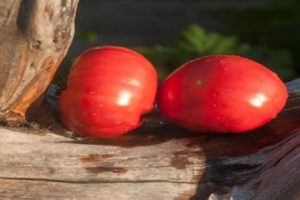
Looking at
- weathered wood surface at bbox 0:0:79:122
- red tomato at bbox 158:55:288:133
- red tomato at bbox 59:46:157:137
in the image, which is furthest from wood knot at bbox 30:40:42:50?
red tomato at bbox 158:55:288:133

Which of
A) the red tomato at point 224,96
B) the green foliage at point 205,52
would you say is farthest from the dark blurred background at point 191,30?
the red tomato at point 224,96

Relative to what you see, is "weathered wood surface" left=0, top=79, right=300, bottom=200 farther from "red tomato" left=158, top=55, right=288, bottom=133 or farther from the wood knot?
the wood knot

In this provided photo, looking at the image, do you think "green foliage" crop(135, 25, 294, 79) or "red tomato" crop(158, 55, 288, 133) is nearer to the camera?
"red tomato" crop(158, 55, 288, 133)

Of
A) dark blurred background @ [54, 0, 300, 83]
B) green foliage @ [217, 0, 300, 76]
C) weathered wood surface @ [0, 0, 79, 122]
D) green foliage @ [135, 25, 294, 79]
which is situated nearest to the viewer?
weathered wood surface @ [0, 0, 79, 122]

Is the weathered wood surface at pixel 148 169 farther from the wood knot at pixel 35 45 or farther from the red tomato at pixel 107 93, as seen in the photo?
the wood knot at pixel 35 45

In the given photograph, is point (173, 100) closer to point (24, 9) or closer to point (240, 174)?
point (240, 174)

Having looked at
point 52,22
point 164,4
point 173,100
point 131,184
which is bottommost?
point 164,4

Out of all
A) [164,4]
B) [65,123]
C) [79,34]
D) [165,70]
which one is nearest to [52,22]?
[65,123]
